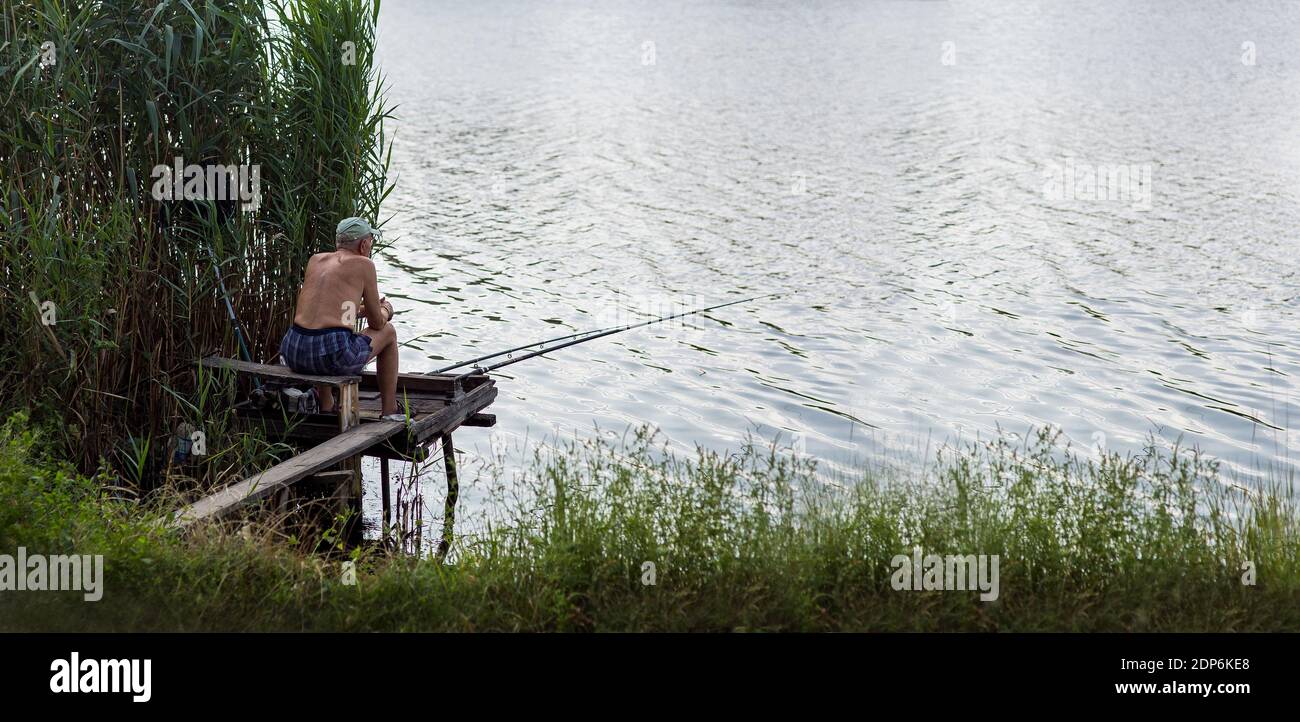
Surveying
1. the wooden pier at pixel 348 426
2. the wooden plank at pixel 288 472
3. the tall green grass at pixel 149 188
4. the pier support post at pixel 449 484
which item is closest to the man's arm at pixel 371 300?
the wooden pier at pixel 348 426

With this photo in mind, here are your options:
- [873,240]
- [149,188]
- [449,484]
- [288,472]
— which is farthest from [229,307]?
[873,240]

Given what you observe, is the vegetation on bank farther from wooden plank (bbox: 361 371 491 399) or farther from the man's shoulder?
wooden plank (bbox: 361 371 491 399)

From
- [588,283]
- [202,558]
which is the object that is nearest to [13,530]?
[202,558]

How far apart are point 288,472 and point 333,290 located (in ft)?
4.45

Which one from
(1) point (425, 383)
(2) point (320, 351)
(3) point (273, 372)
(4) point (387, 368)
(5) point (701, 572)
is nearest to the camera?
(5) point (701, 572)

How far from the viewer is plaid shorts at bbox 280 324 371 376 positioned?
862 cm

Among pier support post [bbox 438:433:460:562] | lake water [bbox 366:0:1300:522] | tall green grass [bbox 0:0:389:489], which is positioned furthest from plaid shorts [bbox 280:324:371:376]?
lake water [bbox 366:0:1300:522]

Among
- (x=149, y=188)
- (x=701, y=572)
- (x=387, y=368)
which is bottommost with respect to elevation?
(x=701, y=572)

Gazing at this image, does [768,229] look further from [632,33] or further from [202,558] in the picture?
[632,33]

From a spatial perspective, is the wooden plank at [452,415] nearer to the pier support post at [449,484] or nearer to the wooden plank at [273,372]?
the pier support post at [449,484]

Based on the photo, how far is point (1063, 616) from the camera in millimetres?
6098

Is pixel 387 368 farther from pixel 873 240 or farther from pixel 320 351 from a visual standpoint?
pixel 873 240

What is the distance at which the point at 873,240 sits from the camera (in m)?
19.5

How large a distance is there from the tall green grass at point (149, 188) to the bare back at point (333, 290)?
0.68m
